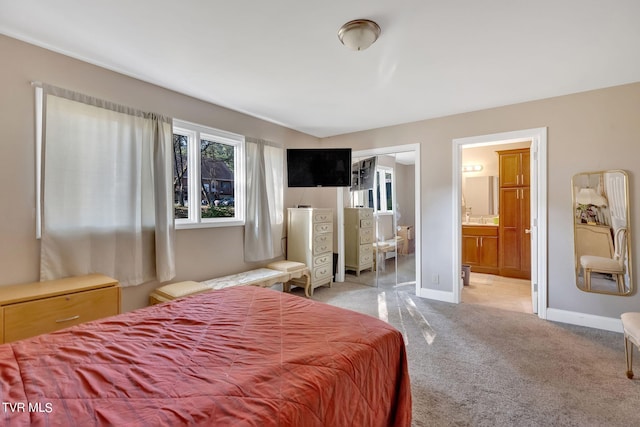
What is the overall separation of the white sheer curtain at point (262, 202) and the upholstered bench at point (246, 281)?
0.88ft

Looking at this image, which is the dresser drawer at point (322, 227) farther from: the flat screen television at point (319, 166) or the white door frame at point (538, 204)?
the white door frame at point (538, 204)

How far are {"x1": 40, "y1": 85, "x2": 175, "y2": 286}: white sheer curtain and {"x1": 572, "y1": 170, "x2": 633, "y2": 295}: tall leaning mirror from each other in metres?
4.26

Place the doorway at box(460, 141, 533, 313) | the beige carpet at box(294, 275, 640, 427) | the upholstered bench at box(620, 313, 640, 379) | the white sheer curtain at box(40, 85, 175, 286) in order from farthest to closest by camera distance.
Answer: the doorway at box(460, 141, 533, 313) < the white sheer curtain at box(40, 85, 175, 286) < the upholstered bench at box(620, 313, 640, 379) < the beige carpet at box(294, 275, 640, 427)

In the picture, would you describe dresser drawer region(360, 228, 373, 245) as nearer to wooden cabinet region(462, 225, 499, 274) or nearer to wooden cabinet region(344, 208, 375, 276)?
wooden cabinet region(344, 208, 375, 276)

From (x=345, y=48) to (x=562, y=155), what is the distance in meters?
2.68

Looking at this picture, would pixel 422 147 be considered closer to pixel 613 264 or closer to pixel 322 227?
pixel 322 227

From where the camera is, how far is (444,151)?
3.82m

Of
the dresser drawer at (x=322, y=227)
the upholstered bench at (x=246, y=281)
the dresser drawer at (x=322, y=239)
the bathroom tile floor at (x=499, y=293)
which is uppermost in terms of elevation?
the dresser drawer at (x=322, y=227)

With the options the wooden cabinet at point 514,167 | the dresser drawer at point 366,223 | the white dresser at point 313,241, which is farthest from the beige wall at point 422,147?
the wooden cabinet at point 514,167

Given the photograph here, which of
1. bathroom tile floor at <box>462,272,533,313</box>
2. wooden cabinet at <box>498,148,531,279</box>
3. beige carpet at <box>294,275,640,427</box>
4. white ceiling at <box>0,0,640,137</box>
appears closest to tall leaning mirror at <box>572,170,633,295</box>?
beige carpet at <box>294,275,640,427</box>

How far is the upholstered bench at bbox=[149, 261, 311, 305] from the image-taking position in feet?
8.80

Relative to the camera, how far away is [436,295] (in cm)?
386

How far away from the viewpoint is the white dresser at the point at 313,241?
4.11 metres

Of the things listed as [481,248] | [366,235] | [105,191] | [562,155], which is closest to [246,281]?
[105,191]
